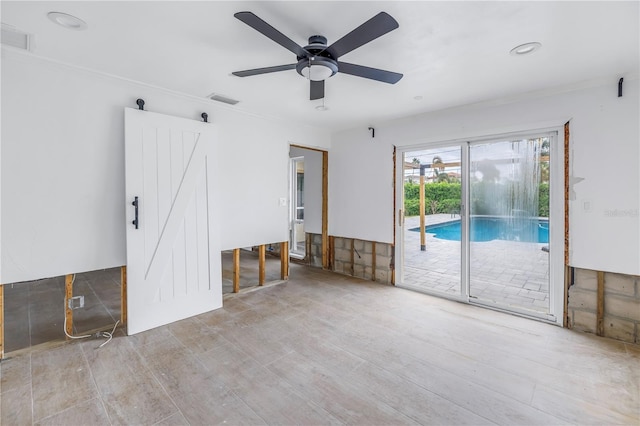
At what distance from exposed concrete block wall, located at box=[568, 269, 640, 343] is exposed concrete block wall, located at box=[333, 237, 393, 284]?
2.28 metres

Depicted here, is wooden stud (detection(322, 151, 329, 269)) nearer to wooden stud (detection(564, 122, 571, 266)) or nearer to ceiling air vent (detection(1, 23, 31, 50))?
wooden stud (detection(564, 122, 571, 266))

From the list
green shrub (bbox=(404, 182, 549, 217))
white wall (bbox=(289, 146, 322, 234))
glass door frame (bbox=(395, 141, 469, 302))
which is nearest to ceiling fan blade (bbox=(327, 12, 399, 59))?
glass door frame (bbox=(395, 141, 469, 302))

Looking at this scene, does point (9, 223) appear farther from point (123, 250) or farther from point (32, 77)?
point (32, 77)

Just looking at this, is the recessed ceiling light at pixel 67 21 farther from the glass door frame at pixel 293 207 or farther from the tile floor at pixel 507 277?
the glass door frame at pixel 293 207

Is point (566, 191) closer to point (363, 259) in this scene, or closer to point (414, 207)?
point (414, 207)

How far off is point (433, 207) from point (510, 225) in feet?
5.94

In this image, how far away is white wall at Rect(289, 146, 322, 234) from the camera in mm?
5863

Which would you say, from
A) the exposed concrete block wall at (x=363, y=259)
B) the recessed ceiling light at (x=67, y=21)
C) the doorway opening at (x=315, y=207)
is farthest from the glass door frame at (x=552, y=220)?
the recessed ceiling light at (x=67, y=21)

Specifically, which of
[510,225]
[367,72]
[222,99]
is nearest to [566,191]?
[510,225]

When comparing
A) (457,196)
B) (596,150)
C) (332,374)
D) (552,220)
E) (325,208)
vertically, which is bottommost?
(332,374)

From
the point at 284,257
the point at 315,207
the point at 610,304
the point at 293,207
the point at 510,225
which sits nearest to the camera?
the point at 610,304

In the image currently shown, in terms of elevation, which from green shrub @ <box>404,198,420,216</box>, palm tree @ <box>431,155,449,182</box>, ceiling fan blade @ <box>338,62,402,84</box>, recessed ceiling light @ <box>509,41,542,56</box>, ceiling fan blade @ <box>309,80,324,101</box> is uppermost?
recessed ceiling light @ <box>509,41,542,56</box>

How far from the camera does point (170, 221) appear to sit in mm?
3301

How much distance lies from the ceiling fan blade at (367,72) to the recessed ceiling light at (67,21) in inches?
74.0
